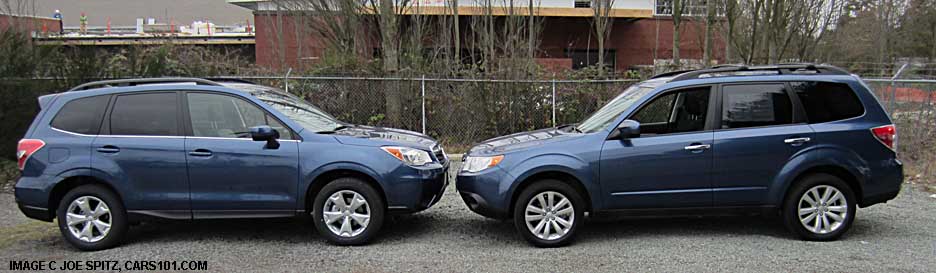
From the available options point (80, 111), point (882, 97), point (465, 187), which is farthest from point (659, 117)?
point (882, 97)

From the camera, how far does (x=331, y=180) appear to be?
5.68 meters

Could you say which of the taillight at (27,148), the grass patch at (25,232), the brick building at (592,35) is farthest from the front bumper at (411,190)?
the brick building at (592,35)

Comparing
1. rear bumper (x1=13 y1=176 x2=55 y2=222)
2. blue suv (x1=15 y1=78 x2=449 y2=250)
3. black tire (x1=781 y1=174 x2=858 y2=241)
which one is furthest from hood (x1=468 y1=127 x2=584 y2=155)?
rear bumper (x1=13 y1=176 x2=55 y2=222)

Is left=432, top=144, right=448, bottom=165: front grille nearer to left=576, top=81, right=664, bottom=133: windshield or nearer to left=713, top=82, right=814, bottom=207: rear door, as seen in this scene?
left=576, top=81, right=664, bottom=133: windshield

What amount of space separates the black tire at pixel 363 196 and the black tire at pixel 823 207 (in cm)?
379

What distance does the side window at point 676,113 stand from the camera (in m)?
5.70

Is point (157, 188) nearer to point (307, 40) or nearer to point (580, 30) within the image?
point (307, 40)

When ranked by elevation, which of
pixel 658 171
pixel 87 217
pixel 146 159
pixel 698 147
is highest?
pixel 698 147

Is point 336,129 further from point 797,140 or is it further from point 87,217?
point 797,140

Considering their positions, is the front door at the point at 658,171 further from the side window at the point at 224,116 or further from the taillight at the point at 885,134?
the side window at the point at 224,116

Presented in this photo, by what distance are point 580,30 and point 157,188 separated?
72.3ft

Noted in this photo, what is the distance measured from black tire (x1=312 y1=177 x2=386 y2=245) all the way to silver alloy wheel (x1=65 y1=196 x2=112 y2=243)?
197 cm

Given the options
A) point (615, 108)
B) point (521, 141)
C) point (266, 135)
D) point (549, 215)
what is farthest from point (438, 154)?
point (615, 108)

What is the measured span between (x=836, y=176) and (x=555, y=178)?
263 centimetres
